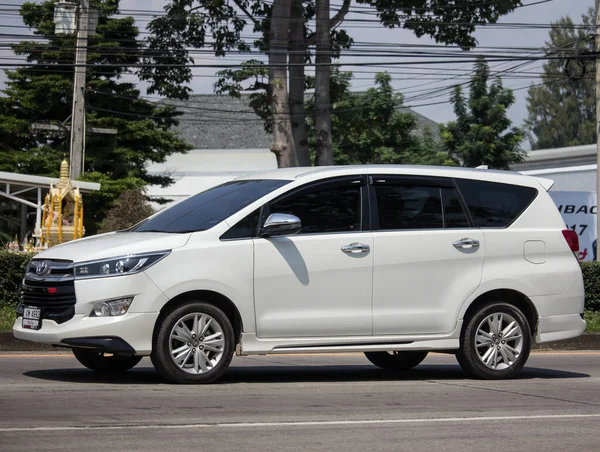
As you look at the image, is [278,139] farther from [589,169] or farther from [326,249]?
[326,249]

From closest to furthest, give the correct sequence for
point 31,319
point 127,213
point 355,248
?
point 31,319 < point 355,248 < point 127,213

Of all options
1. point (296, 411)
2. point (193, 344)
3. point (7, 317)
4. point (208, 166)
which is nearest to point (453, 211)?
point (193, 344)

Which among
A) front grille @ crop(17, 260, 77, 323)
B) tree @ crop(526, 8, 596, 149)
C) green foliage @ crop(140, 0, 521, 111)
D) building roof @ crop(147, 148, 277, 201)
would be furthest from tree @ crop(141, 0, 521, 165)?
tree @ crop(526, 8, 596, 149)

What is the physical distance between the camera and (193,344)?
9.39m

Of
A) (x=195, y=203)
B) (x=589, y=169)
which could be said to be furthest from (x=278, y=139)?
(x=195, y=203)

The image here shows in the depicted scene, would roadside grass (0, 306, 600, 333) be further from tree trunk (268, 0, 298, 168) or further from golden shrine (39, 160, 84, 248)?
golden shrine (39, 160, 84, 248)

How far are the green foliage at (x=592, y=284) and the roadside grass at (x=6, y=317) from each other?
8.88 meters

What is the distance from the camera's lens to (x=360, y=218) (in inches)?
400

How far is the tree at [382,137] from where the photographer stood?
5597 cm

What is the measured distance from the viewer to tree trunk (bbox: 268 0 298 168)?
27531mm

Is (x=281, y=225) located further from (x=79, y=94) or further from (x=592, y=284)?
(x=79, y=94)

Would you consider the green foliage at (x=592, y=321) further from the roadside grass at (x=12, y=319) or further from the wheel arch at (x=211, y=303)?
the wheel arch at (x=211, y=303)

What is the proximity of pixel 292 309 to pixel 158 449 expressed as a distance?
11.0 ft

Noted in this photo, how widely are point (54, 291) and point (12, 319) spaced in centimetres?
532
